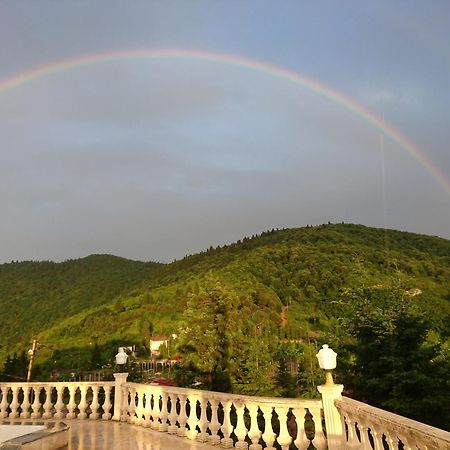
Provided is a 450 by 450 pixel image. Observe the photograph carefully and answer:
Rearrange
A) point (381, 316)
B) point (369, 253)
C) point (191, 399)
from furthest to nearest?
point (369, 253) < point (381, 316) < point (191, 399)

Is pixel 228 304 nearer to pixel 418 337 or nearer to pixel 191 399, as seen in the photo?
pixel 418 337

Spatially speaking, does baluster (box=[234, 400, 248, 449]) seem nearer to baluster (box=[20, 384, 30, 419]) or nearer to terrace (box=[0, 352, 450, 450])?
terrace (box=[0, 352, 450, 450])

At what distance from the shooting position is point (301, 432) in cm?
563

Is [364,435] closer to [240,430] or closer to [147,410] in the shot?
[240,430]

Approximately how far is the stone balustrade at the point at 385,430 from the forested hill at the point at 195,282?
1916 inches

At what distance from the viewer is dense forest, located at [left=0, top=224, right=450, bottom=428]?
1244 cm

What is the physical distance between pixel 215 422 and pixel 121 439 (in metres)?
1.74

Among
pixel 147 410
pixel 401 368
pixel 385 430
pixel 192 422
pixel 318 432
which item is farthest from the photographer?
pixel 401 368

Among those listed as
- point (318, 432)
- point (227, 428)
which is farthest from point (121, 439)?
point (318, 432)

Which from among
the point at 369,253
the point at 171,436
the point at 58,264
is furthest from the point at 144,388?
the point at 58,264

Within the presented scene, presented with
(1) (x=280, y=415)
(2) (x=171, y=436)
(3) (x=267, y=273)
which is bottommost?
(2) (x=171, y=436)

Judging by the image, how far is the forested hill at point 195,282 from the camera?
69.4 metres

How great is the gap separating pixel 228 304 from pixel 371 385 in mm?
18291

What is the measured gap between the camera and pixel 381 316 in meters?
13.6
